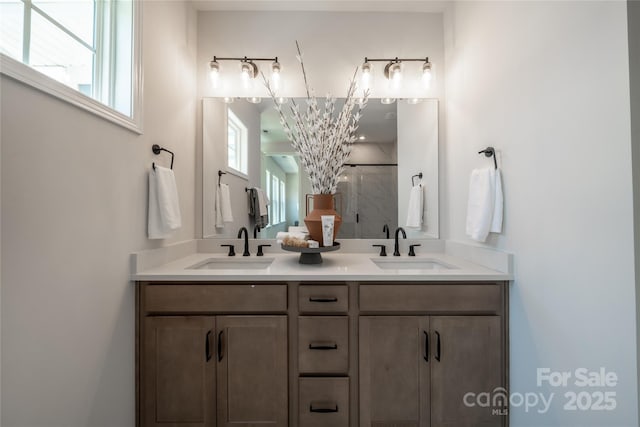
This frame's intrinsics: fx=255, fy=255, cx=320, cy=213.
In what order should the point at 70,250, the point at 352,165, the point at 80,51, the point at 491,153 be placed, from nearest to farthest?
the point at 70,250, the point at 80,51, the point at 491,153, the point at 352,165

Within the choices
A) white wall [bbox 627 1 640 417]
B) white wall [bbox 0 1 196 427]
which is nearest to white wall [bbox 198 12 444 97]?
white wall [bbox 0 1 196 427]

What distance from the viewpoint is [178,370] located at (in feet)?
3.98

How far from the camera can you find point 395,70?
180 centimetres

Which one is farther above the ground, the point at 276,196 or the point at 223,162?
the point at 223,162

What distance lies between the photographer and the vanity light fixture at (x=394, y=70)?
1796 mm

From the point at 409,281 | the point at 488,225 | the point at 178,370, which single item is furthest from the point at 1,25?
the point at 488,225

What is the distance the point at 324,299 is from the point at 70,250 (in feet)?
3.29

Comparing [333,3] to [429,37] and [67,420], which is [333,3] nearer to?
[429,37]

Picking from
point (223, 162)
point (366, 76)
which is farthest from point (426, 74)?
point (223, 162)

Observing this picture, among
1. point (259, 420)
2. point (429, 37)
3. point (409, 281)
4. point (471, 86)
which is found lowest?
point (259, 420)

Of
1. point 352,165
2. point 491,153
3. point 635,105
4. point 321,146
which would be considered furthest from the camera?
point 352,165

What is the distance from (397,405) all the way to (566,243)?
3.28 ft

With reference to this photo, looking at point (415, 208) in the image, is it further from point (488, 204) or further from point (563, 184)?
point (563, 184)

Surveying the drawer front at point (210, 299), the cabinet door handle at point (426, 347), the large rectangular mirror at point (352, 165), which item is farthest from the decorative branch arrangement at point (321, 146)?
the cabinet door handle at point (426, 347)
